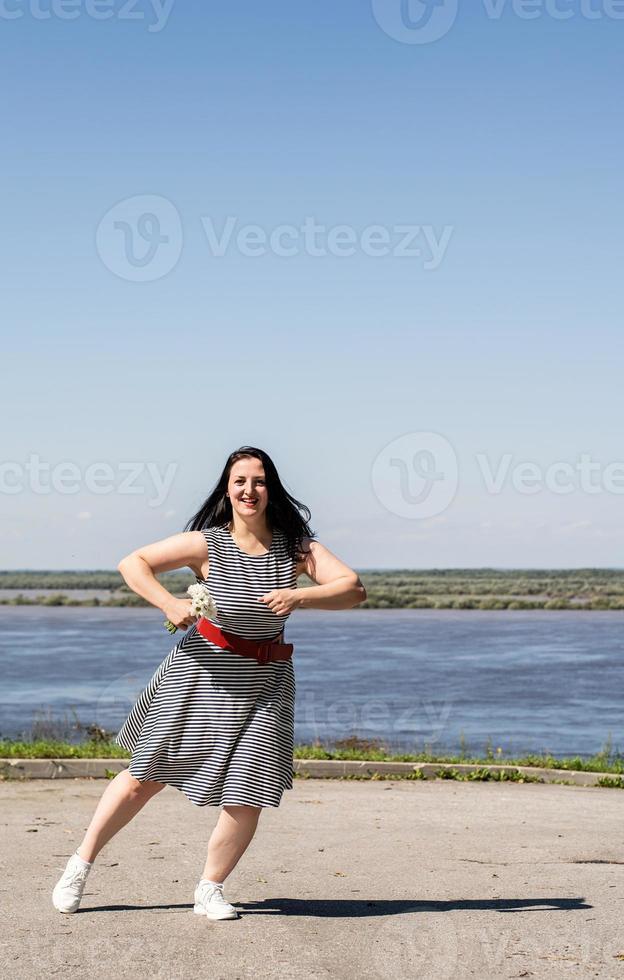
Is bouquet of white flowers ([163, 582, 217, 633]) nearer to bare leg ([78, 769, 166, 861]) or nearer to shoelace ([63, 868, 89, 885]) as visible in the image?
bare leg ([78, 769, 166, 861])

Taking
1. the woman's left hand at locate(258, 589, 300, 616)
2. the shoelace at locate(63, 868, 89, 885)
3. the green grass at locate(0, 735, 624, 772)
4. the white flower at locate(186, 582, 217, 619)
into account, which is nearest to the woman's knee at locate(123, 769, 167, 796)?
the shoelace at locate(63, 868, 89, 885)

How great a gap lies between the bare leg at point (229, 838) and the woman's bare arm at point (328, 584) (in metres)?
0.95

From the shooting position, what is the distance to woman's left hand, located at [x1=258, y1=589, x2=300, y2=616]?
19.0 ft

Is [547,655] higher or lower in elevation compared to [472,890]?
lower

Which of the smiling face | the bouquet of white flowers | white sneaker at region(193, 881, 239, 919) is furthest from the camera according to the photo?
the smiling face

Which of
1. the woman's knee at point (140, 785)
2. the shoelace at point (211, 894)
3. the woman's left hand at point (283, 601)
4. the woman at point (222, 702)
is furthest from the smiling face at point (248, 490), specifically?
the shoelace at point (211, 894)

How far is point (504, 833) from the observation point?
8.67 m

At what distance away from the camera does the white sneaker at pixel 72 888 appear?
236 inches

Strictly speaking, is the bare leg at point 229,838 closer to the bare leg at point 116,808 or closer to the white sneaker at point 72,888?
the bare leg at point 116,808

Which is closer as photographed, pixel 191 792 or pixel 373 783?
pixel 191 792

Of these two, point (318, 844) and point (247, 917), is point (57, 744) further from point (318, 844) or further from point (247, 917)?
point (247, 917)

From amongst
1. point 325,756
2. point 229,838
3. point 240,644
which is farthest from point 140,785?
point 325,756

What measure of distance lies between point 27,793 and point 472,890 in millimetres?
4540

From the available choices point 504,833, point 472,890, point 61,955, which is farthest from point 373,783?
point 61,955
